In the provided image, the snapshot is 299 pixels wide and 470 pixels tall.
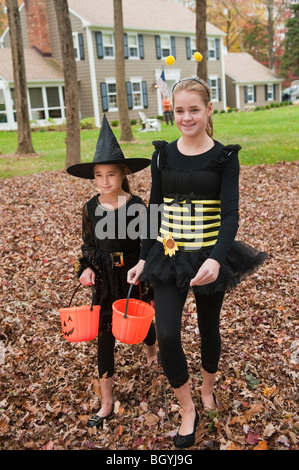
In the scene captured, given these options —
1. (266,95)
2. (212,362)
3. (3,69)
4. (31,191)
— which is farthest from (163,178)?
(266,95)

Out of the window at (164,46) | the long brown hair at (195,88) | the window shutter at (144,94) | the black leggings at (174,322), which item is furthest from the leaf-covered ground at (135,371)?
the window at (164,46)

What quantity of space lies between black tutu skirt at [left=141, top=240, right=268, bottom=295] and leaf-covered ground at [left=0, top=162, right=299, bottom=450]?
1.12 m

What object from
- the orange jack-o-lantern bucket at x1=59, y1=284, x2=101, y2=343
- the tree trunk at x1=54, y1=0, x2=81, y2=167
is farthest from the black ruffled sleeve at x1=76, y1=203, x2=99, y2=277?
the tree trunk at x1=54, y1=0, x2=81, y2=167

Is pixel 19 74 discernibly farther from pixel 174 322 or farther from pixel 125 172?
pixel 174 322

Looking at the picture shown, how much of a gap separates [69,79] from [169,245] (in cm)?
973

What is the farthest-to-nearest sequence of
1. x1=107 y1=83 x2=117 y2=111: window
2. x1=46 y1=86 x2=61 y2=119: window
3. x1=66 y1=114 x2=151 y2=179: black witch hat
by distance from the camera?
x1=46 y1=86 x2=61 y2=119: window < x1=107 y1=83 x2=117 y2=111: window < x1=66 y1=114 x2=151 y2=179: black witch hat

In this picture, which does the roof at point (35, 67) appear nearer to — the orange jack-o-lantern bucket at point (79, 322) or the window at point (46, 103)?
the window at point (46, 103)

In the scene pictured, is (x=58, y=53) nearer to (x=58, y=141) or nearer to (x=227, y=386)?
(x=58, y=141)

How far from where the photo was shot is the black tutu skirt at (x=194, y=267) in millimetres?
2689

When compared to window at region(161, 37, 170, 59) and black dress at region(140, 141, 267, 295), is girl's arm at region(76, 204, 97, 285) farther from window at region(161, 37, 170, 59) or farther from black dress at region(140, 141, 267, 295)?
window at region(161, 37, 170, 59)

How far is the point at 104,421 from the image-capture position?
331 centimetres

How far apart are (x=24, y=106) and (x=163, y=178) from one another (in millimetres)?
14353

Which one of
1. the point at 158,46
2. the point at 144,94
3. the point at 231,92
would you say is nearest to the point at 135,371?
the point at 144,94

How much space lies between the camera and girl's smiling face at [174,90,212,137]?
268 cm
